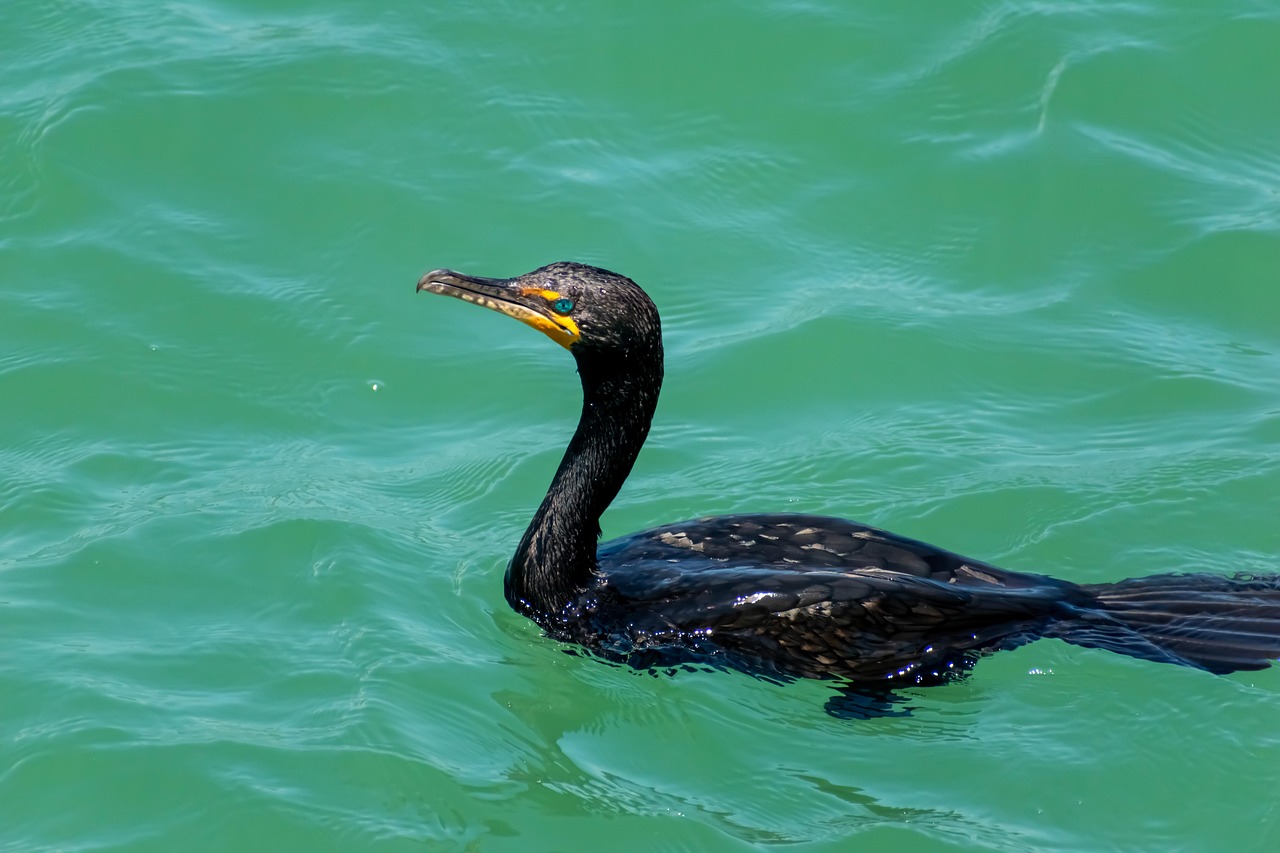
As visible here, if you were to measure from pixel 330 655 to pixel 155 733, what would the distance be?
799 mm

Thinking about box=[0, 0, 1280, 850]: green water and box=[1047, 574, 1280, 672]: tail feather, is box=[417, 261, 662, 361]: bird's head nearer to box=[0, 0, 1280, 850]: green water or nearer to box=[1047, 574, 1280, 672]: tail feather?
box=[0, 0, 1280, 850]: green water

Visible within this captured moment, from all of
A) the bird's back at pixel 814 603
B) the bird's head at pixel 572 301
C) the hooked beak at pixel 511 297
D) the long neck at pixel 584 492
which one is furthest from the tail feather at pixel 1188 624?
the hooked beak at pixel 511 297

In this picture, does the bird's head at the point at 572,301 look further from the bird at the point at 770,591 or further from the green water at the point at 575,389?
the green water at the point at 575,389

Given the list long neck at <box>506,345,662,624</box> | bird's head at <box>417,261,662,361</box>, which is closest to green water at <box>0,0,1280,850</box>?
long neck at <box>506,345,662,624</box>

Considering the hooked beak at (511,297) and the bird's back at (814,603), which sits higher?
the hooked beak at (511,297)

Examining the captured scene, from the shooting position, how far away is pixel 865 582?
20.6ft

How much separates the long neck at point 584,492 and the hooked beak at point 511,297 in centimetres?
29

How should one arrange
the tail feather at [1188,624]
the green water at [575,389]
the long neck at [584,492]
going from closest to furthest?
the green water at [575,389] < the tail feather at [1188,624] < the long neck at [584,492]

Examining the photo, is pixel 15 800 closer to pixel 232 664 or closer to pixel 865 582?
pixel 232 664

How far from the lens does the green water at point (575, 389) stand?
5891 millimetres

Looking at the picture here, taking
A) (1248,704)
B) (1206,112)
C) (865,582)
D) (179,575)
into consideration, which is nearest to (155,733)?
(179,575)

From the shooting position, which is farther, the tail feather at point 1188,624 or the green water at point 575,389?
the tail feather at point 1188,624

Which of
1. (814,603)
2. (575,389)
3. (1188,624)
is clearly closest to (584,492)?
(814,603)

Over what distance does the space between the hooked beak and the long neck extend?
11.4 inches
